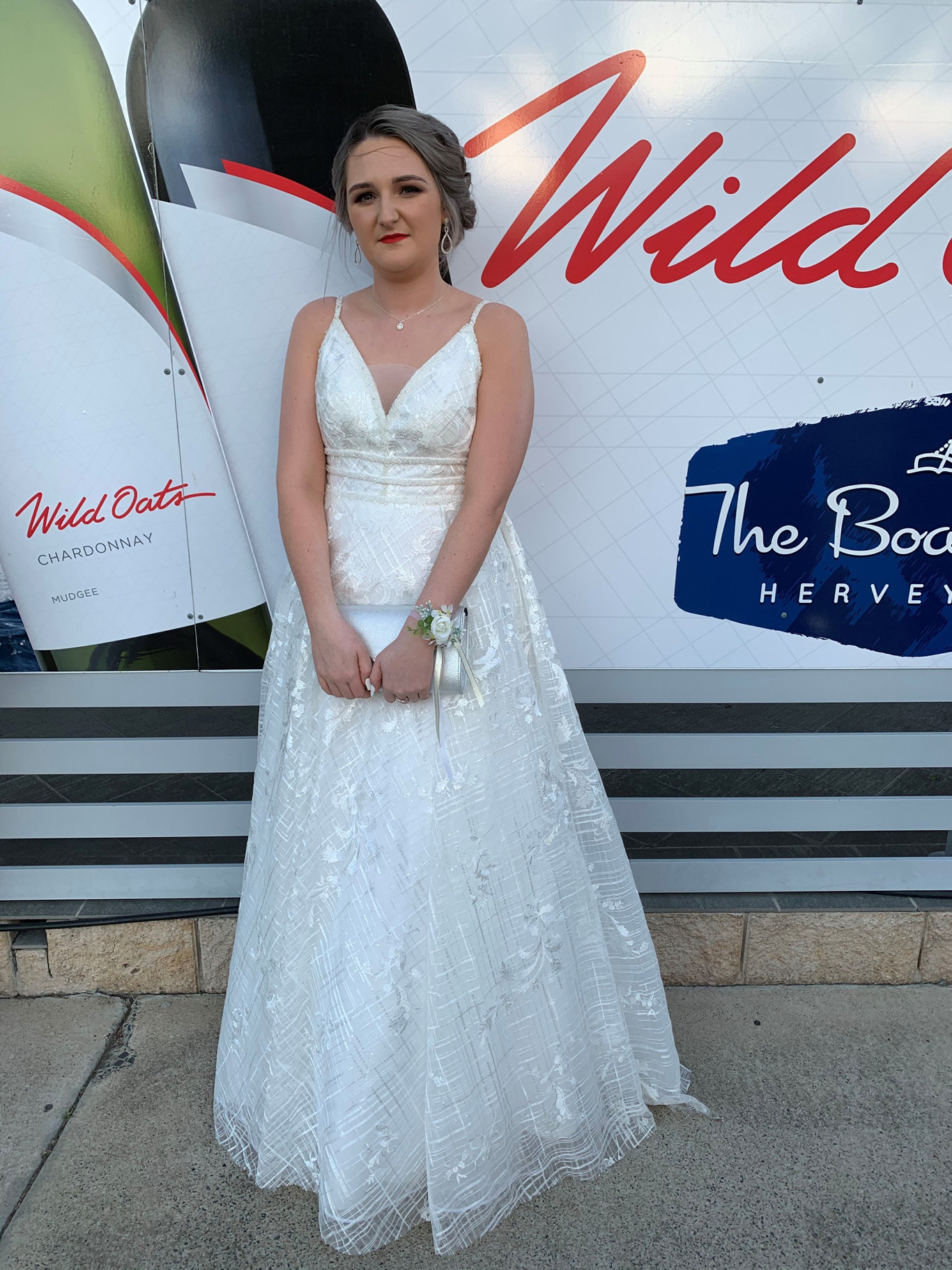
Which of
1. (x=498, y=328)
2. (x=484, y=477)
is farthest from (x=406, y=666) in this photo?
(x=498, y=328)

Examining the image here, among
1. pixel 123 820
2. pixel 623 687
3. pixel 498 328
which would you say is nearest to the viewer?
pixel 498 328

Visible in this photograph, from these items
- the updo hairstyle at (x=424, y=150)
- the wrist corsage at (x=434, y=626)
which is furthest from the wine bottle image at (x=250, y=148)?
the wrist corsage at (x=434, y=626)

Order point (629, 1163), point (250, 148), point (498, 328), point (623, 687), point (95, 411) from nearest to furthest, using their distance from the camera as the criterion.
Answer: point (498, 328) < point (629, 1163) < point (250, 148) < point (95, 411) < point (623, 687)

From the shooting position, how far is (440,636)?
1.64m

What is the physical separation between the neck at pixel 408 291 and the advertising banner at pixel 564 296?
0.40m

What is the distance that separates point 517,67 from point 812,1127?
2.51 m

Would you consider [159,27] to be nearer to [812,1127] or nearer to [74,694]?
[74,694]

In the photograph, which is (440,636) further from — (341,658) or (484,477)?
(484,477)

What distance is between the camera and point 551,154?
2084mm

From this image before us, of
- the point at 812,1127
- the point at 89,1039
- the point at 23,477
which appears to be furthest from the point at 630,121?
the point at 89,1039

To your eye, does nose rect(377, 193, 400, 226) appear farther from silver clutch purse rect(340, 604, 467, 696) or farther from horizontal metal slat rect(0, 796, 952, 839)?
horizontal metal slat rect(0, 796, 952, 839)

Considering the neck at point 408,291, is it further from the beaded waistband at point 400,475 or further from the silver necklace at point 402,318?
the beaded waistband at point 400,475

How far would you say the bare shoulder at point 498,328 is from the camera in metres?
1.73

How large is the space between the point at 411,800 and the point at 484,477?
2.10 ft
